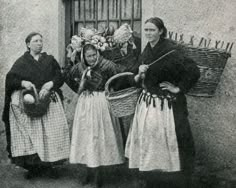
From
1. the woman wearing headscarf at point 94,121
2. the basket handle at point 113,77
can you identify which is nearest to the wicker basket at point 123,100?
the basket handle at point 113,77

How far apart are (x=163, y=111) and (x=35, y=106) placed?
5.65 ft

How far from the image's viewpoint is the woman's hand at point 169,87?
16.6 ft

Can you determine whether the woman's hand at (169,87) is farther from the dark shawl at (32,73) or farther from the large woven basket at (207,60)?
the dark shawl at (32,73)

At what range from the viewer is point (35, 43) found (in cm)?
581

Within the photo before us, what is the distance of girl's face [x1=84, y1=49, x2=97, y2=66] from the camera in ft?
18.2

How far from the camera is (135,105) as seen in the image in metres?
5.28

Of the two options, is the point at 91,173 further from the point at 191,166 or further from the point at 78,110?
the point at 191,166

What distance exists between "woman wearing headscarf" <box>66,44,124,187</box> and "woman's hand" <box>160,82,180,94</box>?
763mm

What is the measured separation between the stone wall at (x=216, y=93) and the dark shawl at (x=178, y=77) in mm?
1052

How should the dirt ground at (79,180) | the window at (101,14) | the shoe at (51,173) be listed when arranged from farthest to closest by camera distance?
the window at (101,14) → the shoe at (51,173) → the dirt ground at (79,180)

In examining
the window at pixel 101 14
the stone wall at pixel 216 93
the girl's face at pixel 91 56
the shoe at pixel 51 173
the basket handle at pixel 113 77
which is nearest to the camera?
the basket handle at pixel 113 77

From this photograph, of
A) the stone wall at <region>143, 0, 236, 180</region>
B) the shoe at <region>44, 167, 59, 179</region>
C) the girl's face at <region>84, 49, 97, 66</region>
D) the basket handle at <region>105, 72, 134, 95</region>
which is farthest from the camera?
the shoe at <region>44, 167, 59, 179</region>

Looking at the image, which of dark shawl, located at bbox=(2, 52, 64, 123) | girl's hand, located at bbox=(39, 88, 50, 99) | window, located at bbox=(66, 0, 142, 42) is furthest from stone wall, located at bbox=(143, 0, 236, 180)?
girl's hand, located at bbox=(39, 88, 50, 99)

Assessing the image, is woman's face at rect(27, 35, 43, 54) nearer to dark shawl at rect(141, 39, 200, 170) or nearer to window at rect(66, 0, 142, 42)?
window at rect(66, 0, 142, 42)
